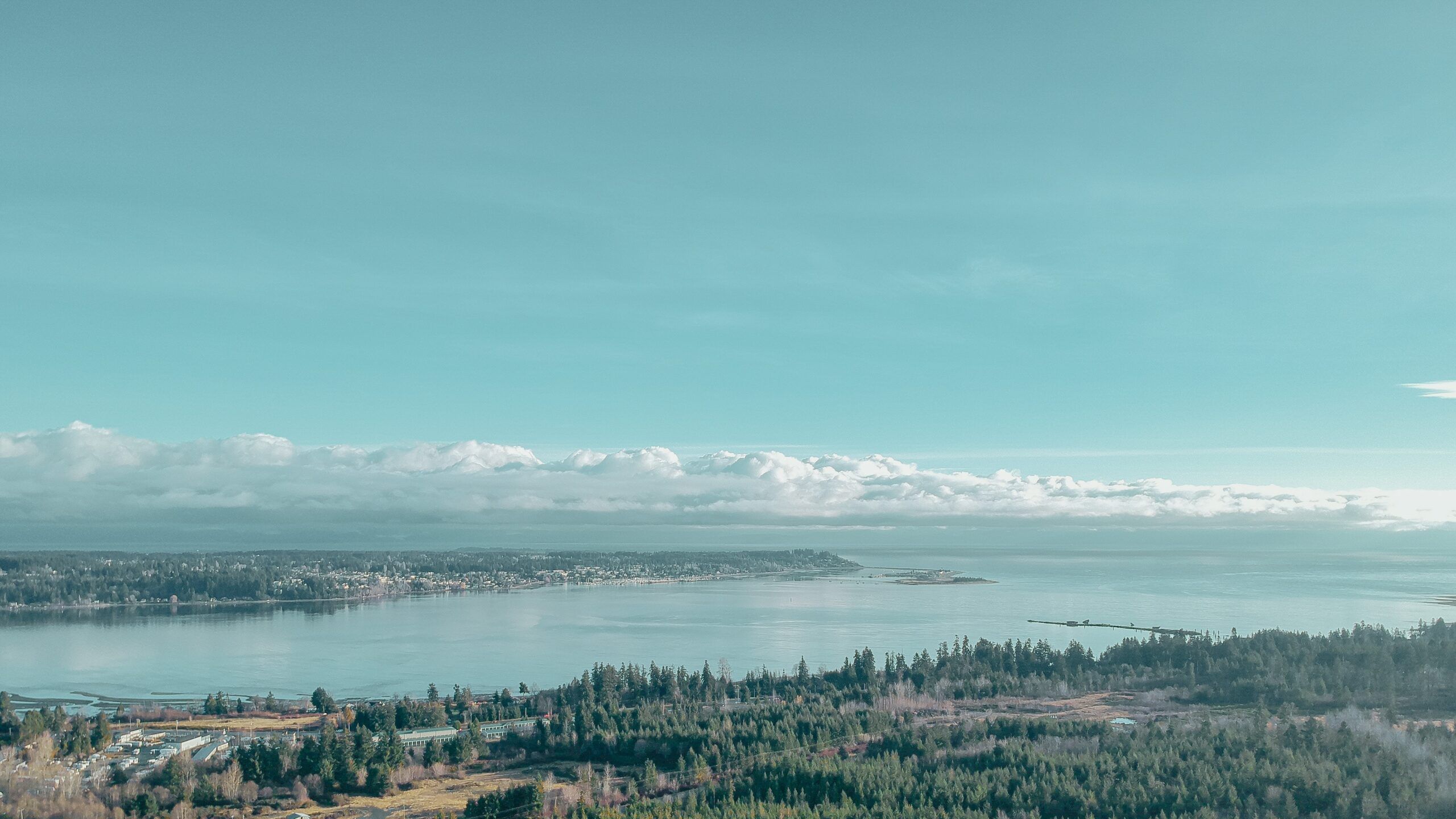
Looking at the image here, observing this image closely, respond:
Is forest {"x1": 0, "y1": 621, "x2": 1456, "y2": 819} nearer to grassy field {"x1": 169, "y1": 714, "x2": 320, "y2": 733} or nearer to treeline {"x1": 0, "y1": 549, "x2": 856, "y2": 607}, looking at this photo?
grassy field {"x1": 169, "y1": 714, "x2": 320, "y2": 733}

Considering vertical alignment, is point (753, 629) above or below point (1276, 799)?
below

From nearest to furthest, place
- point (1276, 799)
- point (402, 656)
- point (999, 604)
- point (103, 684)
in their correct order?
point (1276, 799) → point (103, 684) → point (402, 656) → point (999, 604)

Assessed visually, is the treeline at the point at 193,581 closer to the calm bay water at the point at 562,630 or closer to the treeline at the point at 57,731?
the calm bay water at the point at 562,630

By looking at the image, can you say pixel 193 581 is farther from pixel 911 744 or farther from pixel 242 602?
pixel 911 744

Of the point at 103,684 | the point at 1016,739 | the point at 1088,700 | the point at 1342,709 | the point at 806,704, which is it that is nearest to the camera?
the point at 1016,739

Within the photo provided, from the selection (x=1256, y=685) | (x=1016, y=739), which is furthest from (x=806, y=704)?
(x=1256, y=685)

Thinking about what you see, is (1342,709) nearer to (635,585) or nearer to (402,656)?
(402,656)

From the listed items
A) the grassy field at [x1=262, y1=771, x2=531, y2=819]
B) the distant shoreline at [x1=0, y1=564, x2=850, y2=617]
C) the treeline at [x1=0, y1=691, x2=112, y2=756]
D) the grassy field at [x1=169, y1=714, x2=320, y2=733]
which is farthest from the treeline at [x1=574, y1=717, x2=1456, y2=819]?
the distant shoreline at [x1=0, y1=564, x2=850, y2=617]
